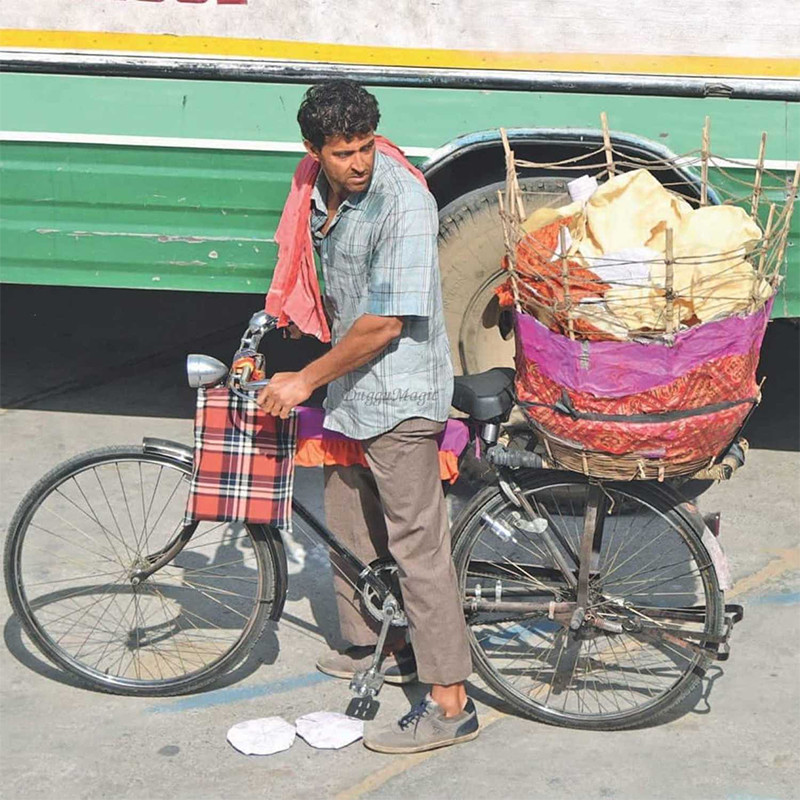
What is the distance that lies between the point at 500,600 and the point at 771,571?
136 cm

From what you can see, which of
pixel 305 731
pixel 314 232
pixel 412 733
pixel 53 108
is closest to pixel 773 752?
pixel 412 733

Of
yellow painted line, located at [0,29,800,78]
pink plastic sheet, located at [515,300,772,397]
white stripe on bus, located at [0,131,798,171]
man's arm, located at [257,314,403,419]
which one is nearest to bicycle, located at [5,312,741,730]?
man's arm, located at [257,314,403,419]

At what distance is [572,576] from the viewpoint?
3.82 metres

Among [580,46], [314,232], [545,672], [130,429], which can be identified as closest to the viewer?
[314,232]

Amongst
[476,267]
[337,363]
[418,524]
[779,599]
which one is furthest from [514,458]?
[476,267]

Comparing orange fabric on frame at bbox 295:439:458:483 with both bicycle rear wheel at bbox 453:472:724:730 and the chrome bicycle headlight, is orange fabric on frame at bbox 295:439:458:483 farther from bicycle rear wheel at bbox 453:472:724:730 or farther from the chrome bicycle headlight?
the chrome bicycle headlight

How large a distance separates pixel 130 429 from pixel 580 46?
2541 millimetres

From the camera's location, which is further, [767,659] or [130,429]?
[130,429]

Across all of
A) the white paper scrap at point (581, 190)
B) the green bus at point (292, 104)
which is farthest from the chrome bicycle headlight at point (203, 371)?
the green bus at point (292, 104)

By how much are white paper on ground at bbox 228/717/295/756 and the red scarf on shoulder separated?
1101 mm

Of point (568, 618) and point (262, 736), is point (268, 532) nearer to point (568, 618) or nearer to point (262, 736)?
point (262, 736)

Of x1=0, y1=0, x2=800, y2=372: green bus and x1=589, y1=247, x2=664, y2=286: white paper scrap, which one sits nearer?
x1=589, y1=247, x2=664, y2=286: white paper scrap

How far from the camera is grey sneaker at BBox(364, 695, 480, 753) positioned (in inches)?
148

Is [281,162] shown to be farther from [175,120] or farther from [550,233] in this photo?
[550,233]
